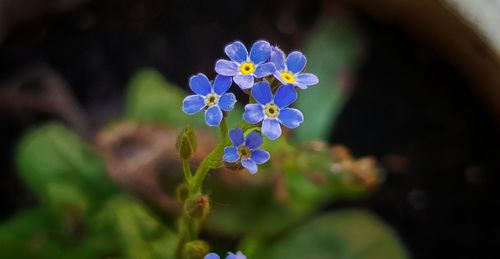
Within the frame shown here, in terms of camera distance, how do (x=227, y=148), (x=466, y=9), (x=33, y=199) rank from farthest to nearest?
(x=33, y=199) < (x=466, y=9) < (x=227, y=148)

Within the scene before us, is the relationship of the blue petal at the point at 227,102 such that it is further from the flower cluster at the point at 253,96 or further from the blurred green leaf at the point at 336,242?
the blurred green leaf at the point at 336,242

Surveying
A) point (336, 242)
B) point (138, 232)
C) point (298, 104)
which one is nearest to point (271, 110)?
point (138, 232)

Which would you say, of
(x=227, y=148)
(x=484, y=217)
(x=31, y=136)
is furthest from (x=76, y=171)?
(x=484, y=217)

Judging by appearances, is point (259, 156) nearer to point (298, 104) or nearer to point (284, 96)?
point (284, 96)

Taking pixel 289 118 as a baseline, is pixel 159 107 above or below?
above

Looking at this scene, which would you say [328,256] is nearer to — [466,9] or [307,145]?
[307,145]

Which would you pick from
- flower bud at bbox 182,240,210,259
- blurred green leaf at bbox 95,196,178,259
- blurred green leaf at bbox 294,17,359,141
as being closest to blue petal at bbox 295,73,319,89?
flower bud at bbox 182,240,210,259
